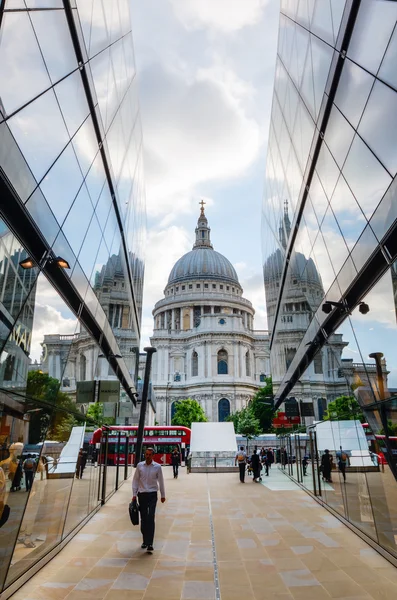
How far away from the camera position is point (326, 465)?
12.6 m

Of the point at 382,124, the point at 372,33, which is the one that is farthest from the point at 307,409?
the point at 372,33

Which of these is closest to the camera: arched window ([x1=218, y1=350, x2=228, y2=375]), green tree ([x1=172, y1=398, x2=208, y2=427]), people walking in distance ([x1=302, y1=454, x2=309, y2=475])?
people walking in distance ([x1=302, y1=454, x2=309, y2=475])

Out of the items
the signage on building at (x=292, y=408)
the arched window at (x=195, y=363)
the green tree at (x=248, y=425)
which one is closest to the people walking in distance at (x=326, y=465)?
the signage on building at (x=292, y=408)

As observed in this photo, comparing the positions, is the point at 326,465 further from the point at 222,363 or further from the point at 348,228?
the point at 222,363

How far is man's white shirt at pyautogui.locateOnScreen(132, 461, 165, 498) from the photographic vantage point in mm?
8125

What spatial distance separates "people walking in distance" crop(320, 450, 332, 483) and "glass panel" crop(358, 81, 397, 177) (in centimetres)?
856

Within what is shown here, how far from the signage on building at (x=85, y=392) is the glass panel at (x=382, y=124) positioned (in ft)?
27.6

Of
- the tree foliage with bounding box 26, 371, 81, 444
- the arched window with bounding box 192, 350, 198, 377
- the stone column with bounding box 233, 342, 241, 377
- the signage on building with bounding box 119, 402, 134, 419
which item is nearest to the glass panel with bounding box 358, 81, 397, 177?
the tree foliage with bounding box 26, 371, 81, 444

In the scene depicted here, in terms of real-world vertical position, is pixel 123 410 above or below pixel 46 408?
above

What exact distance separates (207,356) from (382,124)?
278ft

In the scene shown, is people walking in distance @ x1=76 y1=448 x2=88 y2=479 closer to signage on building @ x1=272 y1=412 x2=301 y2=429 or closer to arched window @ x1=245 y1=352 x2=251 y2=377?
signage on building @ x1=272 y1=412 x2=301 y2=429

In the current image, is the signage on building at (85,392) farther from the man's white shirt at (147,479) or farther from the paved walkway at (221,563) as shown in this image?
the man's white shirt at (147,479)

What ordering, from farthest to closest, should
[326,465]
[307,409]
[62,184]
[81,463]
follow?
[307,409] → [326,465] → [81,463] → [62,184]

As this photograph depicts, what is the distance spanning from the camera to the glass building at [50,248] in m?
5.58
